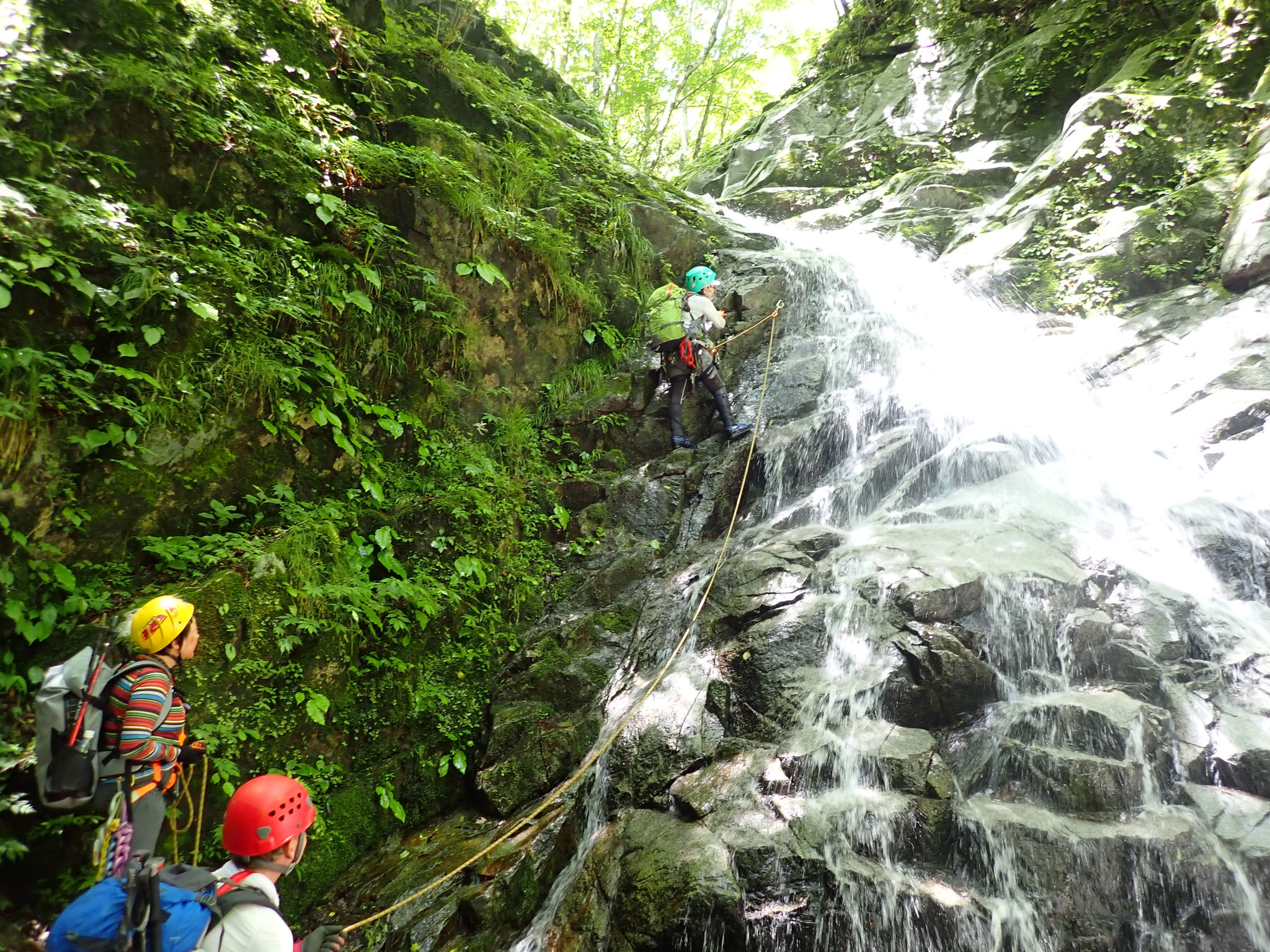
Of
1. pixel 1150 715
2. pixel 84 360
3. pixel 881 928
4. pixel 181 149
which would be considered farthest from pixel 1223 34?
pixel 84 360

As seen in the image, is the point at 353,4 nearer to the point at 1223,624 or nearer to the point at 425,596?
the point at 425,596

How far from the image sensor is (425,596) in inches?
228

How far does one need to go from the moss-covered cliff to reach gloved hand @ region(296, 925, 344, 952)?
243 cm

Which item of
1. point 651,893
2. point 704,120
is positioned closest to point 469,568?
point 651,893

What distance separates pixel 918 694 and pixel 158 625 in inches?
196

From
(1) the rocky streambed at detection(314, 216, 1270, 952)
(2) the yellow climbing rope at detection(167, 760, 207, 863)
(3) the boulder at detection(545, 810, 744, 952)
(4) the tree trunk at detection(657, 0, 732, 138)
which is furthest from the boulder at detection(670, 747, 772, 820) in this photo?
(4) the tree trunk at detection(657, 0, 732, 138)

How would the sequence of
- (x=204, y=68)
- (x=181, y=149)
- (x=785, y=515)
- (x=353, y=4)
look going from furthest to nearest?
(x=353, y=4) < (x=785, y=515) < (x=204, y=68) < (x=181, y=149)

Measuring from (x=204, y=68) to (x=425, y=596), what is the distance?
219 inches

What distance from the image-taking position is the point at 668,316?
8.09m

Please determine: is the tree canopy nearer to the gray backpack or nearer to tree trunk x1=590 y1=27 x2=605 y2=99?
tree trunk x1=590 y1=27 x2=605 y2=99

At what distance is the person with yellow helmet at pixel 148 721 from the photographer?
321cm

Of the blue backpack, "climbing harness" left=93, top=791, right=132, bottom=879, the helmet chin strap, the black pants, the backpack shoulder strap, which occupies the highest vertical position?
the black pants

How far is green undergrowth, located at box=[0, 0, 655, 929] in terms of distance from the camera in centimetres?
435

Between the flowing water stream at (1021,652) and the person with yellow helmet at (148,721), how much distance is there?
2.45m
